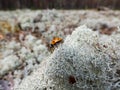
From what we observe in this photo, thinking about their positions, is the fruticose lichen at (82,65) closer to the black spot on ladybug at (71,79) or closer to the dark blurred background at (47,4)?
the black spot on ladybug at (71,79)

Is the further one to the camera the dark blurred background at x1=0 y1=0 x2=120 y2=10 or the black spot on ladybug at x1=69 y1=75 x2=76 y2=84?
the dark blurred background at x1=0 y1=0 x2=120 y2=10

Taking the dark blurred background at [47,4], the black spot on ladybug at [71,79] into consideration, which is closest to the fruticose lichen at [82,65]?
the black spot on ladybug at [71,79]

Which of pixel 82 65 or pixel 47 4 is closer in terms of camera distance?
pixel 82 65

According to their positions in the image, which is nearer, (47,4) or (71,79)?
(71,79)

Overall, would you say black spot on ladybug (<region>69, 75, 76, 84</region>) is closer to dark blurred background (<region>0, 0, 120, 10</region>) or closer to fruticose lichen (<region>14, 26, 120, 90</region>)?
fruticose lichen (<region>14, 26, 120, 90</region>)

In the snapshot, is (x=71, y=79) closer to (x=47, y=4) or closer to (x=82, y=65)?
(x=82, y=65)

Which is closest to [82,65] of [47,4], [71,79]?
[71,79]

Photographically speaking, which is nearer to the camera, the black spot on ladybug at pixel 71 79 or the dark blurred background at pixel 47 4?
the black spot on ladybug at pixel 71 79

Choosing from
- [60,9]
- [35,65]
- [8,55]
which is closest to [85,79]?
[35,65]

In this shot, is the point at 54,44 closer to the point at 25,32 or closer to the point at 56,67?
the point at 56,67

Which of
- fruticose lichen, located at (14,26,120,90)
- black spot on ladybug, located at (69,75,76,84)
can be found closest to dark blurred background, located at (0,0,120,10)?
fruticose lichen, located at (14,26,120,90)

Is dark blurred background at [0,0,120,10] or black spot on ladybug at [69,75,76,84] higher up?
dark blurred background at [0,0,120,10]
